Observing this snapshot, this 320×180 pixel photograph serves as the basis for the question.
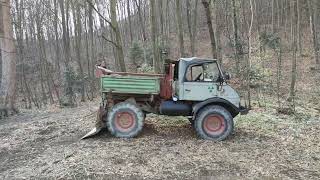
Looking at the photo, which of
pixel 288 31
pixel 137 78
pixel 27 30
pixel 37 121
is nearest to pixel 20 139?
pixel 37 121

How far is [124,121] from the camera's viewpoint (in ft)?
30.9

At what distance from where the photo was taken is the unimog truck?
9359 millimetres

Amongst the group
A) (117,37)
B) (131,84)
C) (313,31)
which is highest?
(313,31)

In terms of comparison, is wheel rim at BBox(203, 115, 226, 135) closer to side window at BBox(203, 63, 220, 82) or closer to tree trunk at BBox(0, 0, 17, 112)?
side window at BBox(203, 63, 220, 82)

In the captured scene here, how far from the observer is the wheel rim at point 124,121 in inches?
370

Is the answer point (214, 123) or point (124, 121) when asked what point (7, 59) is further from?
point (214, 123)

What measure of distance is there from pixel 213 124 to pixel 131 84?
2179 mm

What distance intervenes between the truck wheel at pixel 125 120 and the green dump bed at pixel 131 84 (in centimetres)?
39

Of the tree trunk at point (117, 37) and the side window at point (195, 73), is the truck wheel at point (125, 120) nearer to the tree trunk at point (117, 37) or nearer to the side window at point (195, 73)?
the side window at point (195, 73)

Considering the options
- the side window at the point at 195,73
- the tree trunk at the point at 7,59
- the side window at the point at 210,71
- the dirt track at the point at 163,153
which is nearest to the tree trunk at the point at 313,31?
the dirt track at the point at 163,153

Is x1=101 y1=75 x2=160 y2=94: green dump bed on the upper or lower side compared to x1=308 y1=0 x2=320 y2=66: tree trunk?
lower

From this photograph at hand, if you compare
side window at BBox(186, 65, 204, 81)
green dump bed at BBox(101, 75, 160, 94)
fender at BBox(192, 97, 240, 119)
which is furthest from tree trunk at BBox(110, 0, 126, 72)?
fender at BBox(192, 97, 240, 119)

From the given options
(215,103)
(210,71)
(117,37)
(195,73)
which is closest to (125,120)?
(195,73)

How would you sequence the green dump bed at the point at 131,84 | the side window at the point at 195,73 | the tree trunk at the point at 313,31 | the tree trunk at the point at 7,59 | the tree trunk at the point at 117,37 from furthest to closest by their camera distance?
the tree trunk at the point at 313,31, the tree trunk at the point at 7,59, the tree trunk at the point at 117,37, the side window at the point at 195,73, the green dump bed at the point at 131,84
